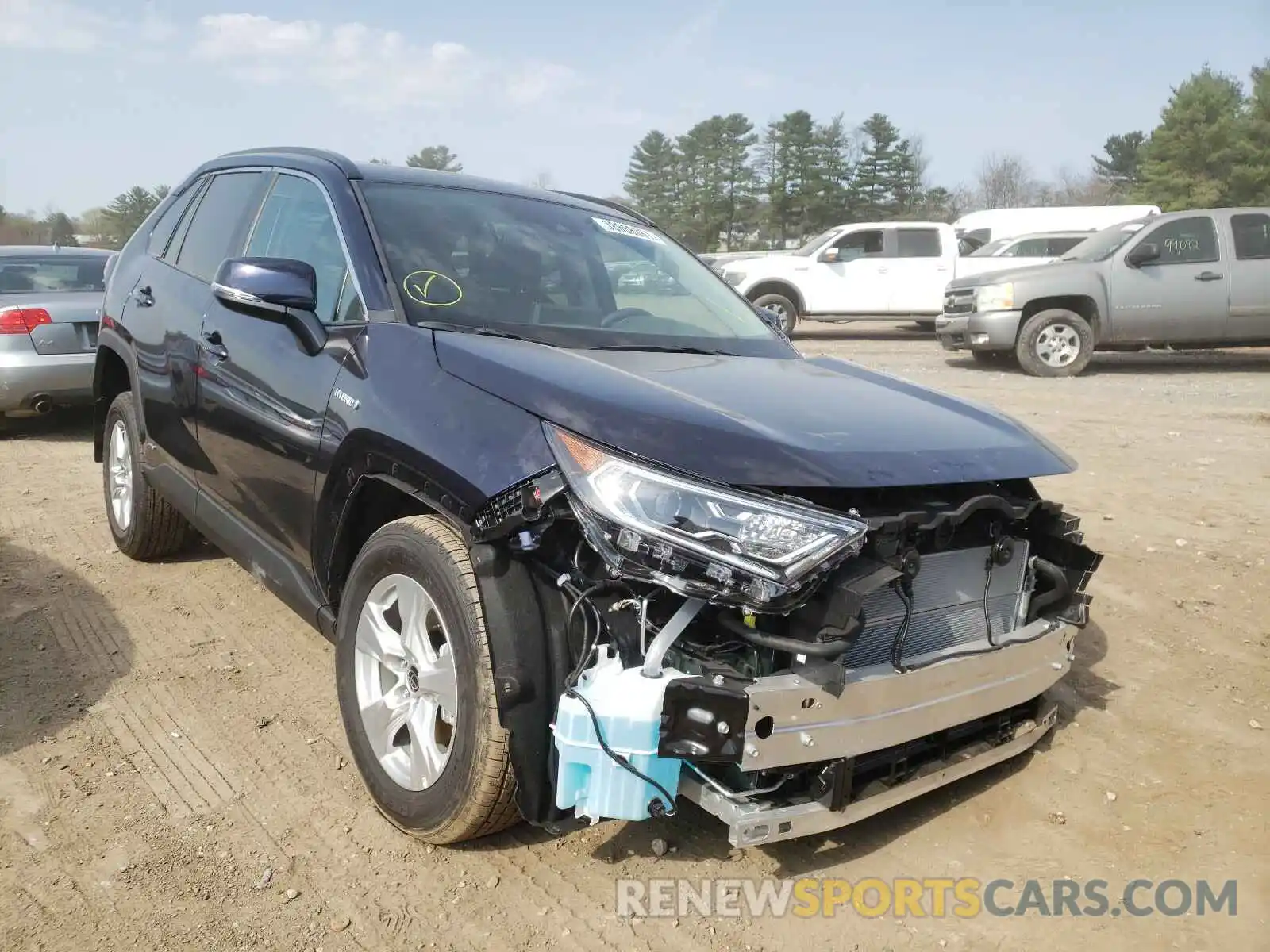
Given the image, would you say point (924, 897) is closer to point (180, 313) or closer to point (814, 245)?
point (180, 313)

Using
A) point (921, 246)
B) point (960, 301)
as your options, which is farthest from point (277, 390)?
point (921, 246)

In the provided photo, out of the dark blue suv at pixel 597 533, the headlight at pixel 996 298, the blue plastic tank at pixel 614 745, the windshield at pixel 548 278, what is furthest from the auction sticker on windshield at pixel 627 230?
the headlight at pixel 996 298

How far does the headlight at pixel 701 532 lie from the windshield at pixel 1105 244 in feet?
37.7

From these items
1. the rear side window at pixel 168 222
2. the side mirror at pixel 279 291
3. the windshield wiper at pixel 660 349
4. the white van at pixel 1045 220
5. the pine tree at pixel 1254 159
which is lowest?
the windshield wiper at pixel 660 349

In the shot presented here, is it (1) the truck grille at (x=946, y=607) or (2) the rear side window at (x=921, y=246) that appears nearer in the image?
(1) the truck grille at (x=946, y=607)

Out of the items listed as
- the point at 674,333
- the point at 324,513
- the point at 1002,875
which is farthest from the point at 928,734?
the point at 324,513

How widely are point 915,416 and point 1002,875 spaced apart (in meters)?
1.25

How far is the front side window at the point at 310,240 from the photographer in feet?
10.1

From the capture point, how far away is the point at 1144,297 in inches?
466

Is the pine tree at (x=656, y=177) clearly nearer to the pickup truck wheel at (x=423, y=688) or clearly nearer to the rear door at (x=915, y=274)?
the rear door at (x=915, y=274)

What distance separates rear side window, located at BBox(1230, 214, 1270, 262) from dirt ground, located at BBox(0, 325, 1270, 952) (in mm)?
8716

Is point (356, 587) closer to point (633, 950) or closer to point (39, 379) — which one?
point (633, 950)

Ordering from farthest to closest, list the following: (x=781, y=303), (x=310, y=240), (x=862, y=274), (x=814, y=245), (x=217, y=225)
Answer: (x=814, y=245) < (x=862, y=274) < (x=781, y=303) < (x=217, y=225) < (x=310, y=240)

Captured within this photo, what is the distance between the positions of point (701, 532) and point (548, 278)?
1.62 meters
